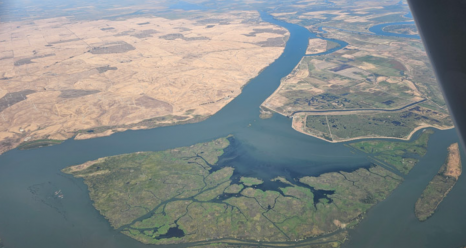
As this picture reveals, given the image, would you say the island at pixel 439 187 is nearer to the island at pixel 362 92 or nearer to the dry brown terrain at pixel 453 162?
the dry brown terrain at pixel 453 162

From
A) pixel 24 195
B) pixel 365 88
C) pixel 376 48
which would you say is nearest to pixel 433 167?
pixel 365 88

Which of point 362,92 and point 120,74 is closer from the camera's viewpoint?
point 362,92

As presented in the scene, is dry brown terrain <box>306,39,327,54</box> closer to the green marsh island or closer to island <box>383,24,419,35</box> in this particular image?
island <box>383,24,419,35</box>

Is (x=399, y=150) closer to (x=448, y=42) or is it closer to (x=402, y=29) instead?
(x=448, y=42)

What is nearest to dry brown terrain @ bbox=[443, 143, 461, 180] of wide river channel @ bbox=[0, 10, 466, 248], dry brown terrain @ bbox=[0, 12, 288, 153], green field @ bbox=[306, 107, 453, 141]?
wide river channel @ bbox=[0, 10, 466, 248]

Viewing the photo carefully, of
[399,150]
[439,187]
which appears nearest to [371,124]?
[399,150]
